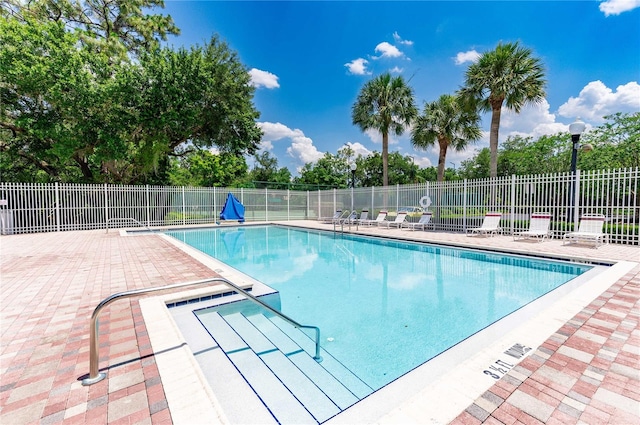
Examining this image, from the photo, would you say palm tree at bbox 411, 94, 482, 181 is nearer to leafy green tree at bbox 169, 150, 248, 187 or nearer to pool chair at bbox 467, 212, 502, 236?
pool chair at bbox 467, 212, 502, 236

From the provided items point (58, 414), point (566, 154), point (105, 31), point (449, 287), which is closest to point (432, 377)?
point (58, 414)

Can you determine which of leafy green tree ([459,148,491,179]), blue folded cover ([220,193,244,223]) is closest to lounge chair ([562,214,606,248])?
blue folded cover ([220,193,244,223])

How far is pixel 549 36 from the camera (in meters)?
10.7

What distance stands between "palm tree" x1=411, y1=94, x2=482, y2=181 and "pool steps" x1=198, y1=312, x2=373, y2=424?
1663 cm

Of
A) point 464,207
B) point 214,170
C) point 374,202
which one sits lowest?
point 464,207

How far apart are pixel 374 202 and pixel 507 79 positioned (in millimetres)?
8424

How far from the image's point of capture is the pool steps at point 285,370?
7.48 feet

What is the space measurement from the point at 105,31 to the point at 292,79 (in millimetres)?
12235

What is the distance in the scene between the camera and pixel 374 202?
16891 mm

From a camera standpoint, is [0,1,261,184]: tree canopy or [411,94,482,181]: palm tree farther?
[411,94,482,181]: palm tree

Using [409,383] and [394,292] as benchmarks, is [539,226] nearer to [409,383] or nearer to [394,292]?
[394,292]

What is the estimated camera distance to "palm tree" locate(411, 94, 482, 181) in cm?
1677

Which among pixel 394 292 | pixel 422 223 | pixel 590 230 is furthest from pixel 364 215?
pixel 394 292

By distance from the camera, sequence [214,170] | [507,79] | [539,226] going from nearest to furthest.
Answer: [539,226], [507,79], [214,170]
